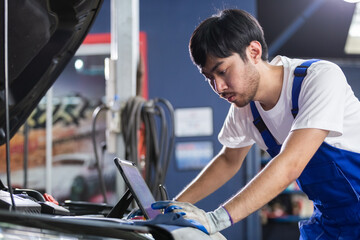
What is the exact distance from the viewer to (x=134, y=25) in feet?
10.00

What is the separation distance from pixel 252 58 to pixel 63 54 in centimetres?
66

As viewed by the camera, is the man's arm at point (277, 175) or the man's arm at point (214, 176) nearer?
the man's arm at point (277, 175)

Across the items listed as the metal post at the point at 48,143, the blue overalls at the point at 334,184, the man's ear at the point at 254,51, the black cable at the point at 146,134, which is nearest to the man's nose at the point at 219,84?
the man's ear at the point at 254,51

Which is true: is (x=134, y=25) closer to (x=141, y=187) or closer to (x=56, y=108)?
(x=141, y=187)

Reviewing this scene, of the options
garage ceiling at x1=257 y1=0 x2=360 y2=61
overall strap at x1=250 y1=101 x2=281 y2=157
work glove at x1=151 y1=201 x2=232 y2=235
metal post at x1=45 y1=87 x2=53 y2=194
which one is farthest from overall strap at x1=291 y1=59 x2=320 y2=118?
garage ceiling at x1=257 y1=0 x2=360 y2=61

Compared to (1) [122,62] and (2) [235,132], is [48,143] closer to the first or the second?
(1) [122,62]

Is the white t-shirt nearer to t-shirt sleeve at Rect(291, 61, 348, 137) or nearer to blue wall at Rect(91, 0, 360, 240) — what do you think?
t-shirt sleeve at Rect(291, 61, 348, 137)

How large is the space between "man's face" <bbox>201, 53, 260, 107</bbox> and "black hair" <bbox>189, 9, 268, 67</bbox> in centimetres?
2

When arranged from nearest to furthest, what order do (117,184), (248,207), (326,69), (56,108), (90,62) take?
(248,207) < (326,69) < (117,184) < (90,62) < (56,108)

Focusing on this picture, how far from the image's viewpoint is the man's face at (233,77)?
174 centimetres

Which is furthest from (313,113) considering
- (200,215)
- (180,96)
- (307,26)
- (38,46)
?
(307,26)

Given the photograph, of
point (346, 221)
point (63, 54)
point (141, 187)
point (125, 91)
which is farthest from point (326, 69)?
point (125, 91)

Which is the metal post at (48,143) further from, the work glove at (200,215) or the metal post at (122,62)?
the work glove at (200,215)

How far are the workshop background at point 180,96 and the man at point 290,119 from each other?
2.33 meters
